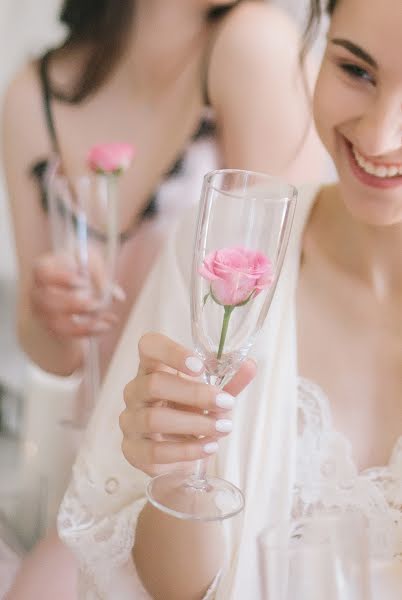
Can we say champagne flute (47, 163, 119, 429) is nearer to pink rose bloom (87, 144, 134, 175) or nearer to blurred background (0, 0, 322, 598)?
pink rose bloom (87, 144, 134, 175)

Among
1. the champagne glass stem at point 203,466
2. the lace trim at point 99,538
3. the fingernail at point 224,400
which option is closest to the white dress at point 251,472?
the lace trim at point 99,538

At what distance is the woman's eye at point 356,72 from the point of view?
830 mm

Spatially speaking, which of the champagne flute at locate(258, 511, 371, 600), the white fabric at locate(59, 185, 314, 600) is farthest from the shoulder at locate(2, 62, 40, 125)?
the champagne flute at locate(258, 511, 371, 600)

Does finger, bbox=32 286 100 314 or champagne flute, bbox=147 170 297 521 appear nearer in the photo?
champagne flute, bbox=147 170 297 521

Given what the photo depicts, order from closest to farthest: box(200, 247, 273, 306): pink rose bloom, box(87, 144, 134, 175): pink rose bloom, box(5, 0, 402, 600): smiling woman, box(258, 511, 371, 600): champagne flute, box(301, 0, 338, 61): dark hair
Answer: box(258, 511, 371, 600): champagne flute
box(200, 247, 273, 306): pink rose bloom
box(5, 0, 402, 600): smiling woman
box(301, 0, 338, 61): dark hair
box(87, 144, 134, 175): pink rose bloom

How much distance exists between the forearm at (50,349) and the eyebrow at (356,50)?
722mm

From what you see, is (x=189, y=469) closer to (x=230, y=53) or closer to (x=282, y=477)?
(x=282, y=477)

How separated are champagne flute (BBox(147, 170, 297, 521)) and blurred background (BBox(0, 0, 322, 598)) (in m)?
0.64

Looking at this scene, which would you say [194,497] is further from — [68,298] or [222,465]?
[68,298]

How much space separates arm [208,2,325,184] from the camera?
1.27 meters

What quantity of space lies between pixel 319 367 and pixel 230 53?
584 millimetres

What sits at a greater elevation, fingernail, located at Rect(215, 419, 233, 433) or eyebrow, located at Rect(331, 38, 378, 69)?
eyebrow, located at Rect(331, 38, 378, 69)

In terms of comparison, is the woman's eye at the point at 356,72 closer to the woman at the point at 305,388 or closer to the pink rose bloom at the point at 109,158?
the woman at the point at 305,388

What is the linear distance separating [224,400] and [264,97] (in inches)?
29.4
